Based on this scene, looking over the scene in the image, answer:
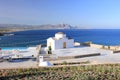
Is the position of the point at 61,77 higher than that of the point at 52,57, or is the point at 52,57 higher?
the point at 61,77

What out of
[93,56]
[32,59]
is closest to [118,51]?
[93,56]

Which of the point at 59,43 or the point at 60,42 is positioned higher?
the point at 60,42

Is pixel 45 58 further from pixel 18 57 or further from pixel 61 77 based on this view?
pixel 61 77

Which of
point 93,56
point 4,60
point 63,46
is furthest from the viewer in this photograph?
point 63,46

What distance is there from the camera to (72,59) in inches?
829

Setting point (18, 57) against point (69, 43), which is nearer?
point (18, 57)

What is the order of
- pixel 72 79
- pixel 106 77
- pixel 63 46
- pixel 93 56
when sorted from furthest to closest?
pixel 63 46, pixel 93 56, pixel 106 77, pixel 72 79

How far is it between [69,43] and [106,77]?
1988cm

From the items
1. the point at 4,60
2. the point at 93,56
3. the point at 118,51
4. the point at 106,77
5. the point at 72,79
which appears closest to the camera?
the point at 72,79

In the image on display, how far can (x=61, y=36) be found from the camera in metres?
28.9

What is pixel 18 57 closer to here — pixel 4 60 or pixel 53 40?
pixel 4 60

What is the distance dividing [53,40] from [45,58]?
6490 millimetres

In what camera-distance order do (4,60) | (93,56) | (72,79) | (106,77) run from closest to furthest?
(72,79) → (106,77) → (4,60) → (93,56)

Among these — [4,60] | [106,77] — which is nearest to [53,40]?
[4,60]
